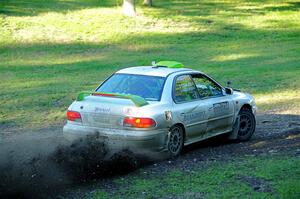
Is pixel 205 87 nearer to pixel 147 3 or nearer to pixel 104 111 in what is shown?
pixel 104 111

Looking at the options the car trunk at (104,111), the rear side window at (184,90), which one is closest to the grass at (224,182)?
the car trunk at (104,111)

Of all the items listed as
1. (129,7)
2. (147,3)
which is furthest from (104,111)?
(147,3)

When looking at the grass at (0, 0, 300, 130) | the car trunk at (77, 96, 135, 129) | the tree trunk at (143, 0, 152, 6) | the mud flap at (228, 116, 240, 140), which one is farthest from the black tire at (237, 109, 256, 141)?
the tree trunk at (143, 0, 152, 6)

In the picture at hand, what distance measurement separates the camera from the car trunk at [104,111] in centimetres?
1149

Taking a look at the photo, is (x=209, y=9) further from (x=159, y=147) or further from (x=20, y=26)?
(x=159, y=147)

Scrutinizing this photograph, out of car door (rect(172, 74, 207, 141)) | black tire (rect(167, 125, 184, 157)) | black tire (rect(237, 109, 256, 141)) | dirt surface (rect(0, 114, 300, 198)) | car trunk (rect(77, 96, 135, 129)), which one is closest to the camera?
dirt surface (rect(0, 114, 300, 198))

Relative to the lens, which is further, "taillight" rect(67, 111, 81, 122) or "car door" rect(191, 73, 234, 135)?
"car door" rect(191, 73, 234, 135)

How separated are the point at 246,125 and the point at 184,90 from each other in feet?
6.19

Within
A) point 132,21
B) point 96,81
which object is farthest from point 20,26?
point 96,81

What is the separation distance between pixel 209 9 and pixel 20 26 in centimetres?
1409

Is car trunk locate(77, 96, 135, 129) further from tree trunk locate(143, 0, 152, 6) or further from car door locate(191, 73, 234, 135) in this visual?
tree trunk locate(143, 0, 152, 6)

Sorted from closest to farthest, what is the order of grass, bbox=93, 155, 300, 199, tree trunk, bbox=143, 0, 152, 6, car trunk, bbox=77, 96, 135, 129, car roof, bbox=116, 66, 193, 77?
grass, bbox=93, 155, 300, 199 → car trunk, bbox=77, 96, 135, 129 → car roof, bbox=116, 66, 193, 77 → tree trunk, bbox=143, 0, 152, 6

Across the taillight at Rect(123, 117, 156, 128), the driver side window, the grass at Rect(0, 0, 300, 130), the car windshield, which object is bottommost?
the grass at Rect(0, 0, 300, 130)

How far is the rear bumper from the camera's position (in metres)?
11.4
